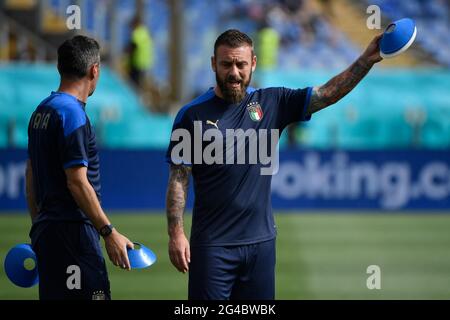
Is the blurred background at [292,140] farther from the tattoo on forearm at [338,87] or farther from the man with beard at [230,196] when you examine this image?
the tattoo on forearm at [338,87]

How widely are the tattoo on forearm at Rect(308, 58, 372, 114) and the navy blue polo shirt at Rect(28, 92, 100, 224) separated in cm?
147

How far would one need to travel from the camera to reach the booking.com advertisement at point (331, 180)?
1855cm

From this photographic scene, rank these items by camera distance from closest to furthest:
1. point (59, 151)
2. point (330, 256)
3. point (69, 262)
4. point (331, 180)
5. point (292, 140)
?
point (59, 151) → point (69, 262) → point (330, 256) → point (331, 180) → point (292, 140)

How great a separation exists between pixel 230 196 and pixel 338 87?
3.25 ft

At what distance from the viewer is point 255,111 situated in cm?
675

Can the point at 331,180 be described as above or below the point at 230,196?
above

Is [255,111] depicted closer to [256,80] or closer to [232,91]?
[232,91]

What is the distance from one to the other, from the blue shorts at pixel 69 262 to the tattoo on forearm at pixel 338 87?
5.48 feet

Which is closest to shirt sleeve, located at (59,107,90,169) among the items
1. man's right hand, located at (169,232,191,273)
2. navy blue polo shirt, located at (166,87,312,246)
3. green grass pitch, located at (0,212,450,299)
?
navy blue polo shirt, located at (166,87,312,246)

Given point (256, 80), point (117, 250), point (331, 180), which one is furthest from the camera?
point (256, 80)

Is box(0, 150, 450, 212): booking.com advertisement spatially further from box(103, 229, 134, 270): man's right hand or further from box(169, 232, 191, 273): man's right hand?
box(103, 229, 134, 270): man's right hand

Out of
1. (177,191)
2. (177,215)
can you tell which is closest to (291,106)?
(177,191)

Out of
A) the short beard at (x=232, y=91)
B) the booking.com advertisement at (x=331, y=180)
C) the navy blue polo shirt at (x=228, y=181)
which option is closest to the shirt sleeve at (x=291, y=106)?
the navy blue polo shirt at (x=228, y=181)

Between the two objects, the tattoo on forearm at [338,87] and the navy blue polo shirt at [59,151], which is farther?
the tattoo on forearm at [338,87]
